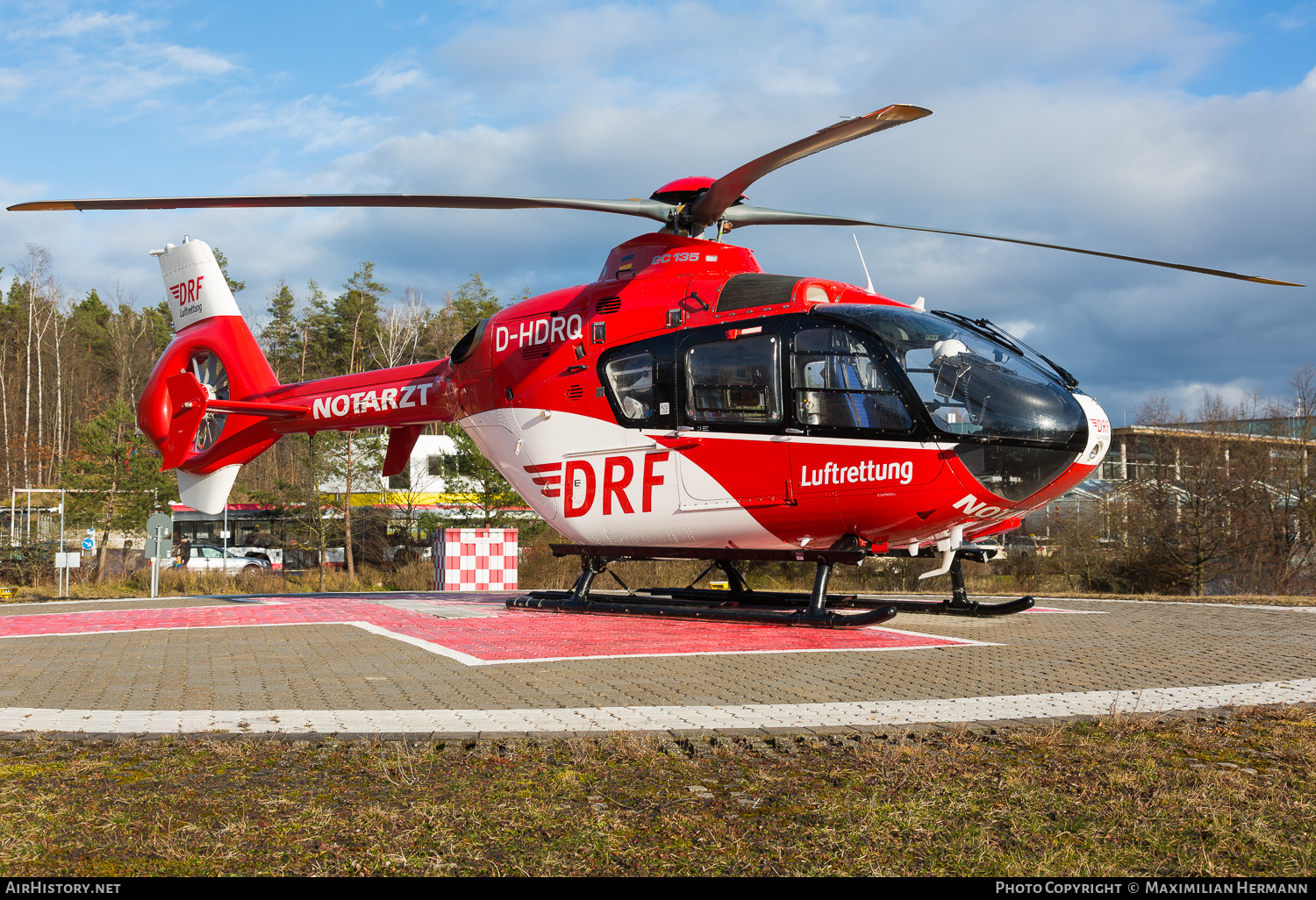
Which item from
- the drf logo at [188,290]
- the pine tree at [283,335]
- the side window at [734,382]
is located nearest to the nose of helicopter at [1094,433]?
the side window at [734,382]

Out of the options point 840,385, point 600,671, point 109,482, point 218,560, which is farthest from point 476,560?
point 218,560

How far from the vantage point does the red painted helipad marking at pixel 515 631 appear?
8.01 m

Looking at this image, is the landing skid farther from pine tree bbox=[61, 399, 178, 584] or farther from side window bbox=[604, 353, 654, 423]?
pine tree bbox=[61, 399, 178, 584]

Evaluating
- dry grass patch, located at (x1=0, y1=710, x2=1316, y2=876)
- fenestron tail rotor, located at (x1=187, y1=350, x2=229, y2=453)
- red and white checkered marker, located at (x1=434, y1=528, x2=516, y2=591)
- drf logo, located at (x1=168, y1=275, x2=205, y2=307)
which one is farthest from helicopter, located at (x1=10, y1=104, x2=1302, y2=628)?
red and white checkered marker, located at (x1=434, y1=528, x2=516, y2=591)

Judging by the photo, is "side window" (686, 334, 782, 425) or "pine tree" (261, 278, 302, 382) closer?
"side window" (686, 334, 782, 425)

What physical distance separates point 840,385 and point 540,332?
12.7 feet

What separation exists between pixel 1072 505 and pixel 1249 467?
543cm

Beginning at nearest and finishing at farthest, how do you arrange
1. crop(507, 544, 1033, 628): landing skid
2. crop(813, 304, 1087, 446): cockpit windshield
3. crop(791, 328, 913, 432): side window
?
crop(813, 304, 1087, 446): cockpit windshield, crop(791, 328, 913, 432): side window, crop(507, 544, 1033, 628): landing skid

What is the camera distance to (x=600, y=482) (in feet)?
35.6

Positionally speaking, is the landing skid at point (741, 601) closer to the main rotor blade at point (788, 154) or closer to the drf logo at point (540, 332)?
the drf logo at point (540, 332)

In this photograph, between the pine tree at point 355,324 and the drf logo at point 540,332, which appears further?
the pine tree at point 355,324

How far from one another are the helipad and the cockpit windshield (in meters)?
1.99

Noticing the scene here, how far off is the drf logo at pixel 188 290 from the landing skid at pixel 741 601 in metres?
7.83

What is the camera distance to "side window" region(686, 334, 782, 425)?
947 centimetres
